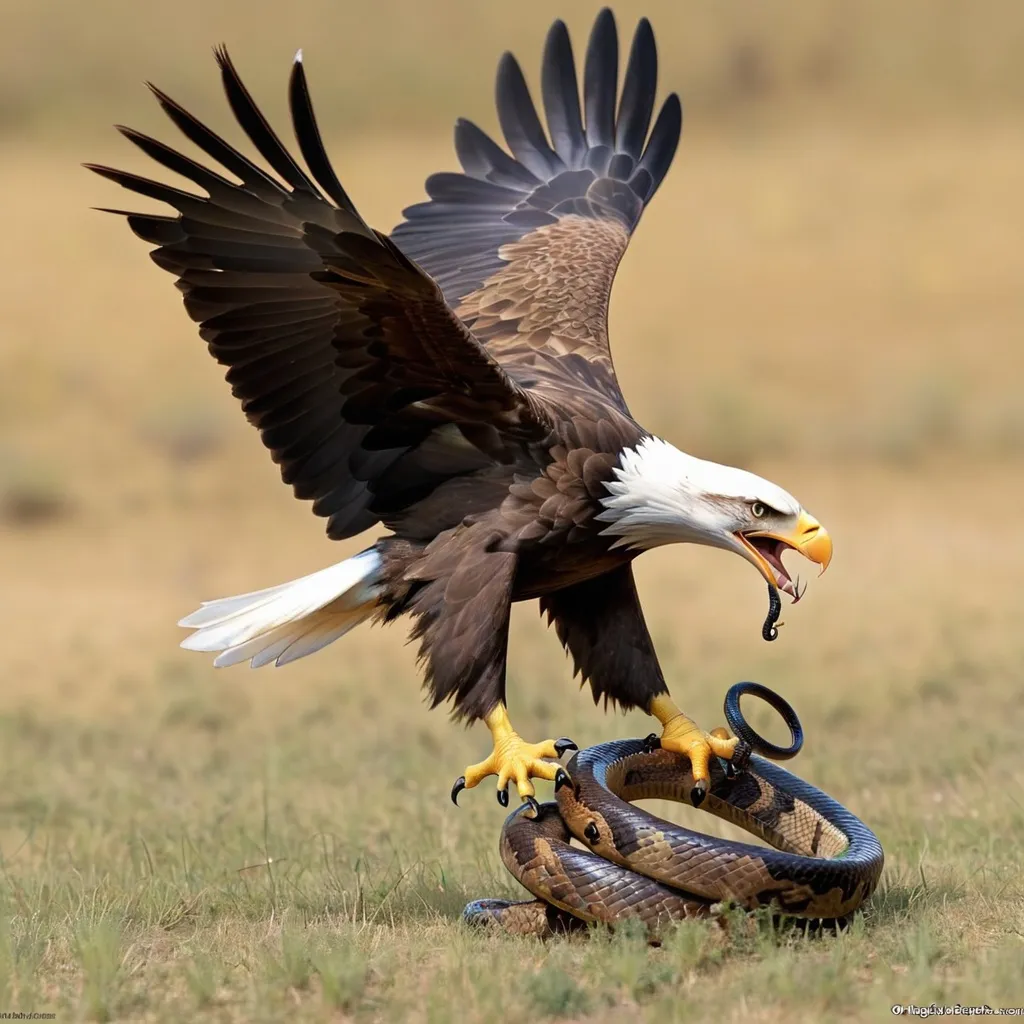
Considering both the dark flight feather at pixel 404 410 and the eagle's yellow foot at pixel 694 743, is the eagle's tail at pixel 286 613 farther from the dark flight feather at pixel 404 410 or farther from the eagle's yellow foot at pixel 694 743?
the eagle's yellow foot at pixel 694 743

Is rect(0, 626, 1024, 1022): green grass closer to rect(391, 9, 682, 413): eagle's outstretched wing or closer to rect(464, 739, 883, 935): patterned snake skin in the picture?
rect(464, 739, 883, 935): patterned snake skin

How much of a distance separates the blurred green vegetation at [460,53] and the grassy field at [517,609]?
0.48 ft

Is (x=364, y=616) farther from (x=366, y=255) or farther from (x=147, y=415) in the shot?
(x=147, y=415)

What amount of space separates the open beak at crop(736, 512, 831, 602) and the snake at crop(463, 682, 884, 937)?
0.46 metres

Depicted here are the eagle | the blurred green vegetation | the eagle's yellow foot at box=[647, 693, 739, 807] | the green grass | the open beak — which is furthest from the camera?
the blurred green vegetation

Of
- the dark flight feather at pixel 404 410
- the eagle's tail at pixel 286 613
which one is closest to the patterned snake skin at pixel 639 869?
the dark flight feather at pixel 404 410

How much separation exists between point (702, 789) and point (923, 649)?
526 cm

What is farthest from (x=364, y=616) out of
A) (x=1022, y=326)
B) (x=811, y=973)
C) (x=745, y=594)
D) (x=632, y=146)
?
(x=1022, y=326)

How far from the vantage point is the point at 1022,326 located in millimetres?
23641

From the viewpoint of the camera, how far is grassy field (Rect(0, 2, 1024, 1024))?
4773mm

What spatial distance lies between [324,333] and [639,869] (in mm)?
2031

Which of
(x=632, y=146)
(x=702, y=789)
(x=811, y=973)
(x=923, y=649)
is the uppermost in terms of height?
(x=632, y=146)

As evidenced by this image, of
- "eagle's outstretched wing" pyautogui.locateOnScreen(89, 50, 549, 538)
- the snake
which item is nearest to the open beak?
the snake

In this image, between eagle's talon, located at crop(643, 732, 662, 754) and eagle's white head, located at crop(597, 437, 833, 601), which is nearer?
eagle's white head, located at crop(597, 437, 833, 601)
